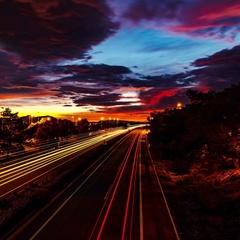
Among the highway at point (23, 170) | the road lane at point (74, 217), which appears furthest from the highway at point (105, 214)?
the highway at point (23, 170)

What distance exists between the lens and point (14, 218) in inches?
766

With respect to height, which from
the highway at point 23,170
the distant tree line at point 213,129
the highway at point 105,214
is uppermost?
the distant tree line at point 213,129

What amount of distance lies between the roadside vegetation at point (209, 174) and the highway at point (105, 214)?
1127mm

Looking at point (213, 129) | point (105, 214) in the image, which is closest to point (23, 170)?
point (105, 214)

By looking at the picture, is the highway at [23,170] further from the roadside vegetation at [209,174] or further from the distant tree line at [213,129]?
the distant tree line at [213,129]

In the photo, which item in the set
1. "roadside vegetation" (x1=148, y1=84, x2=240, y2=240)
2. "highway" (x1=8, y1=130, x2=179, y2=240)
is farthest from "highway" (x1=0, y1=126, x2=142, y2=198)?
"roadside vegetation" (x1=148, y1=84, x2=240, y2=240)

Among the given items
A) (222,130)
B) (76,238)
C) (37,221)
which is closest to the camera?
(76,238)

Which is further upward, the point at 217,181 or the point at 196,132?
the point at 196,132

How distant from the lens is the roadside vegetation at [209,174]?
1889 cm

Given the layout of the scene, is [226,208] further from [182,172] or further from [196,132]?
[182,172]

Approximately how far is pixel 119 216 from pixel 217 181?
14185 mm

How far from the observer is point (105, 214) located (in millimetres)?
20984

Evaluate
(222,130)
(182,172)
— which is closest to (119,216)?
(222,130)

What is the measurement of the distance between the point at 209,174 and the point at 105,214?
18295 mm
